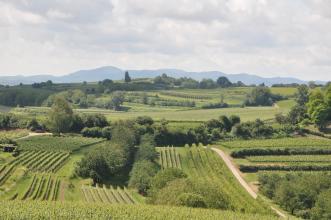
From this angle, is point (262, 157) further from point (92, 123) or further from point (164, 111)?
point (164, 111)

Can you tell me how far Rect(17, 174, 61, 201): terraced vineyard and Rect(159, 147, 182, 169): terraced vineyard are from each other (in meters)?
27.8

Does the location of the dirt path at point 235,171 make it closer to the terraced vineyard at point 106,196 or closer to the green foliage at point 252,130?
the green foliage at point 252,130

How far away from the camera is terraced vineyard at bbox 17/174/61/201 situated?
6719 centimetres

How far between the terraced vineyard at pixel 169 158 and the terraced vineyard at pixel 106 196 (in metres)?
24.4

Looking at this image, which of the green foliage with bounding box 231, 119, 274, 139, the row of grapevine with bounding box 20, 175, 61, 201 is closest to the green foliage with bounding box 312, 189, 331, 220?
the row of grapevine with bounding box 20, 175, 61, 201

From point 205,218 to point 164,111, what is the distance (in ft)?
440

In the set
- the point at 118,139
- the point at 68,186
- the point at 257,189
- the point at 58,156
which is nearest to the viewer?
the point at 68,186

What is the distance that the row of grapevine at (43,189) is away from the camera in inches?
2645

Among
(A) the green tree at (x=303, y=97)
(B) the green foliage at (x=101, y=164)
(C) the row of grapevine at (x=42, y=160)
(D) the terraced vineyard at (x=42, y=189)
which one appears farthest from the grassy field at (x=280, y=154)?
(A) the green tree at (x=303, y=97)

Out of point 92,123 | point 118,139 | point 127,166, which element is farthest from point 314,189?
point 92,123

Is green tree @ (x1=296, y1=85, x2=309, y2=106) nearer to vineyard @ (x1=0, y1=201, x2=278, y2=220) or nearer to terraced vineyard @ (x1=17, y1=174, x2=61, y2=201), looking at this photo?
terraced vineyard @ (x1=17, y1=174, x2=61, y2=201)

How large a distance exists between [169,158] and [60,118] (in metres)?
35.0

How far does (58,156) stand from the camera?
99.2 m

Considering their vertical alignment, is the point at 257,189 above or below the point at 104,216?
below
